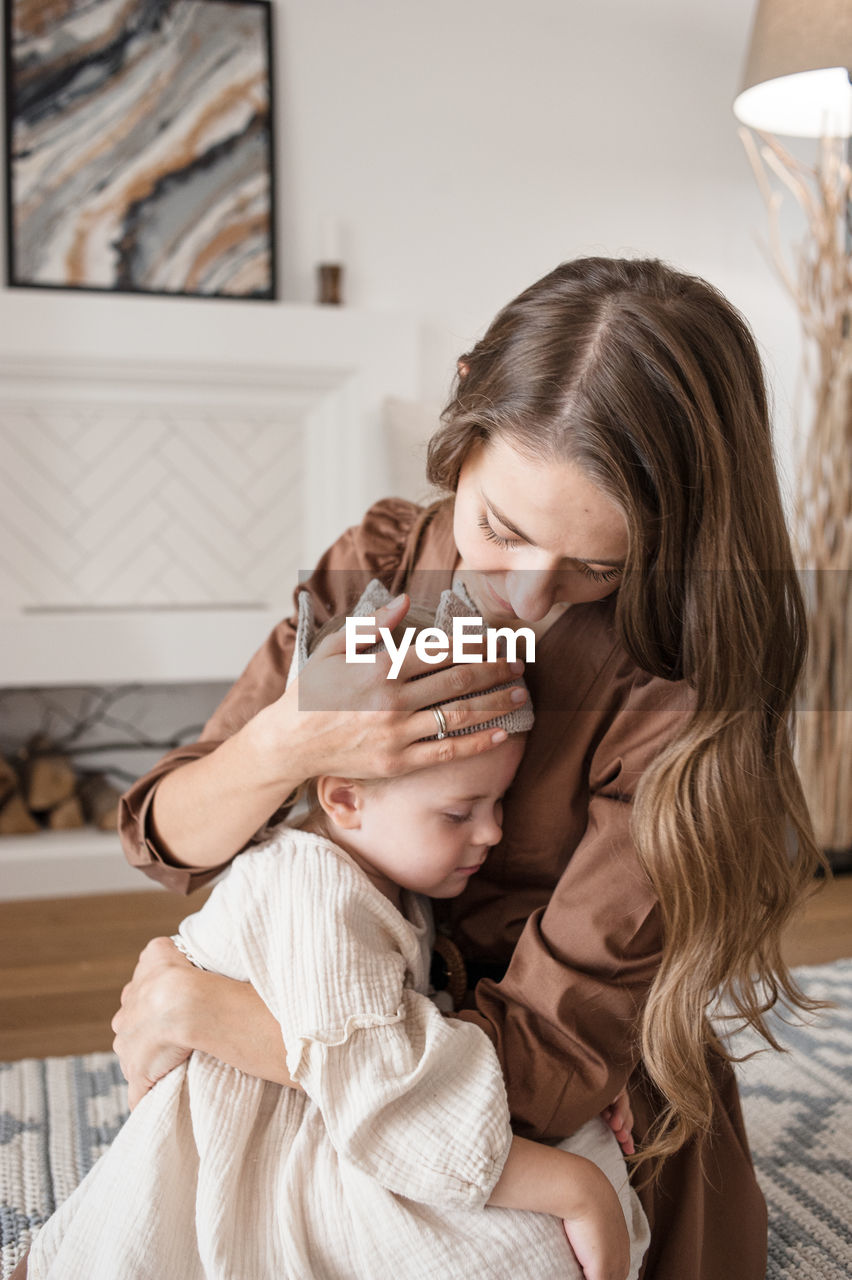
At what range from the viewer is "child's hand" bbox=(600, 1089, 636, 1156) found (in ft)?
3.65

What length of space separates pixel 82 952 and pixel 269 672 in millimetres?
1457

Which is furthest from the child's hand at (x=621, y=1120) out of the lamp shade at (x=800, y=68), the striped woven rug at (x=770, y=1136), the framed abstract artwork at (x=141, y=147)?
the framed abstract artwork at (x=141, y=147)

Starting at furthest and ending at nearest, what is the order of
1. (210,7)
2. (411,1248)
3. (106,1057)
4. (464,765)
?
(210,7) < (106,1057) < (464,765) < (411,1248)

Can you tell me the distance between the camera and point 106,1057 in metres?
1.97

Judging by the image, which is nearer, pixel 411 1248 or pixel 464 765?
pixel 411 1248

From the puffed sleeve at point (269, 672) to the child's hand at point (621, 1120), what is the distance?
0.47 metres

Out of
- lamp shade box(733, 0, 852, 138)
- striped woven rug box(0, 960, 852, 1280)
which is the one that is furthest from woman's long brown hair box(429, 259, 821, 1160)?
lamp shade box(733, 0, 852, 138)

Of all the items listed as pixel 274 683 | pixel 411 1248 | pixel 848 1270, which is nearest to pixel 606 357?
pixel 274 683

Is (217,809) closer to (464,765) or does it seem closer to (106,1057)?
(464,765)

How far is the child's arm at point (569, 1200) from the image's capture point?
96cm

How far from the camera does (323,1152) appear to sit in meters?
0.99

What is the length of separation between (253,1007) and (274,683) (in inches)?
16.6

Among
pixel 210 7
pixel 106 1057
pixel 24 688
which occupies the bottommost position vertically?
pixel 106 1057

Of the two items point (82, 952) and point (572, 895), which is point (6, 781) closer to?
point (82, 952)
